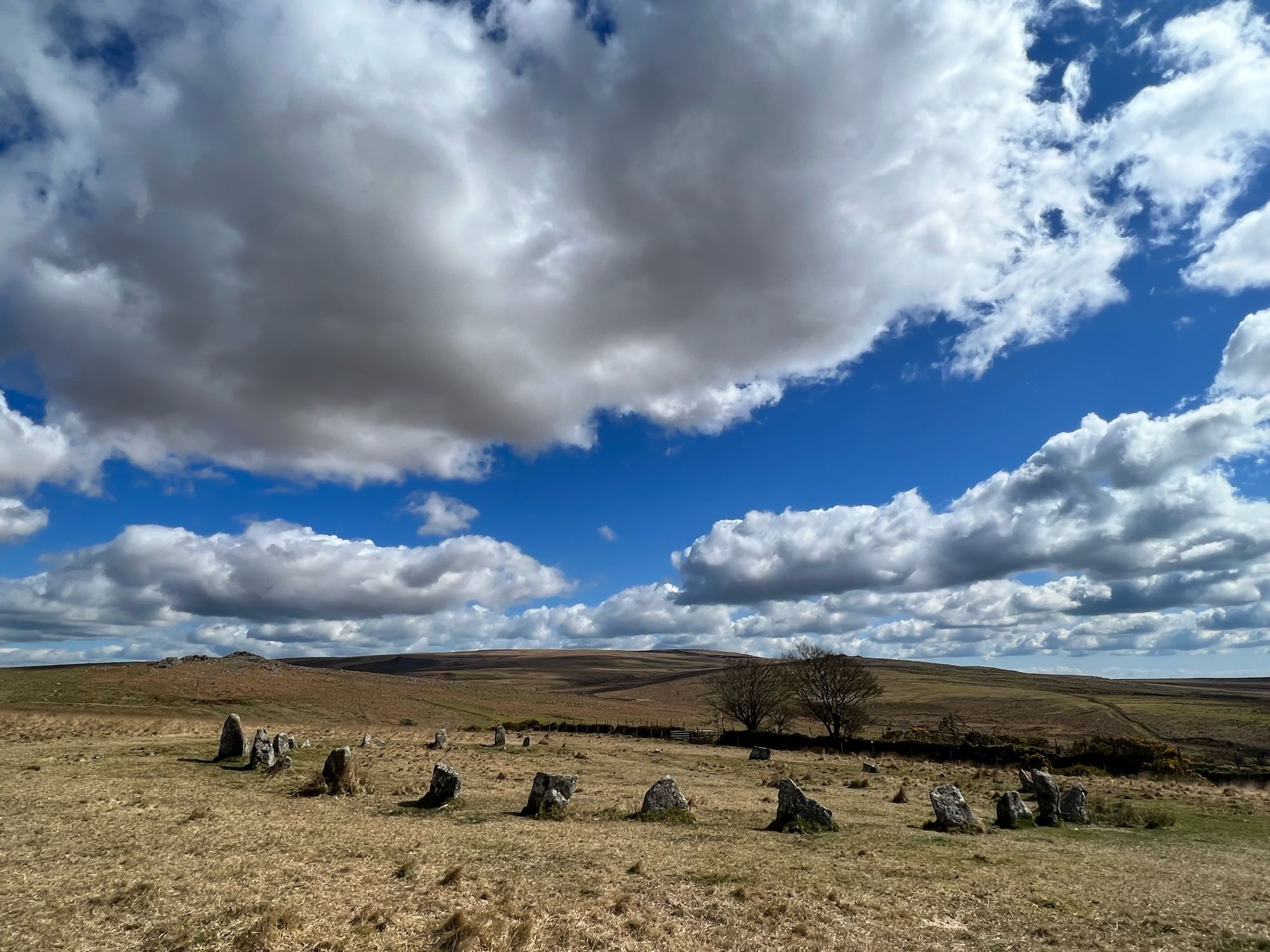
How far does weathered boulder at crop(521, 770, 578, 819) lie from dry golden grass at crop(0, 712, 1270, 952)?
72 centimetres

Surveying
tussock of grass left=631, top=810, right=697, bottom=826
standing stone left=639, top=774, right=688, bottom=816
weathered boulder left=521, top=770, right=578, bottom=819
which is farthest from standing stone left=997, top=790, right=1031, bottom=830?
weathered boulder left=521, top=770, right=578, bottom=819

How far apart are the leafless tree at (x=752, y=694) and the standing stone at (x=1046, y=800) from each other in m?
46.0

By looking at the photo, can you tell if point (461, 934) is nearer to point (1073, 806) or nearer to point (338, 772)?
point (338, 772)

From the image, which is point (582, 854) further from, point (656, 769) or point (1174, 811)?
point (1174, 811)

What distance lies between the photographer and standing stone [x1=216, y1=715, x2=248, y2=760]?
1094 inches

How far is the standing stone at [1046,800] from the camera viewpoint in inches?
854

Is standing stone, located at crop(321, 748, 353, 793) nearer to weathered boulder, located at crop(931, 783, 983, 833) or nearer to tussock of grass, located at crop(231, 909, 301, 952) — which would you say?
tussock of grass, located at crop(231, 909, 301, 952)

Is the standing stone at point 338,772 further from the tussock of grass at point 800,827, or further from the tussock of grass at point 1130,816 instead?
the tussock of grass at point 1130,816

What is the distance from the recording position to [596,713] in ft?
294

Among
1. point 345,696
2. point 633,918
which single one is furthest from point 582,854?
point 345,696

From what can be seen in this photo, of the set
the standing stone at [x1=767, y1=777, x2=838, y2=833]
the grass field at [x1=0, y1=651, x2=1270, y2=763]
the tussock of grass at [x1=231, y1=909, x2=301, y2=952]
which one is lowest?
the grass field at [x1=0, y1=651, x2=1270, y2=763]

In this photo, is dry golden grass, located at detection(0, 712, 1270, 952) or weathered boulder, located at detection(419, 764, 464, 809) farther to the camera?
weathered boulder, located at detection(419, 764, 464, 809)

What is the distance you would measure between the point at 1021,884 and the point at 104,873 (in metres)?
16.3

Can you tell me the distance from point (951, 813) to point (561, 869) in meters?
12.2
